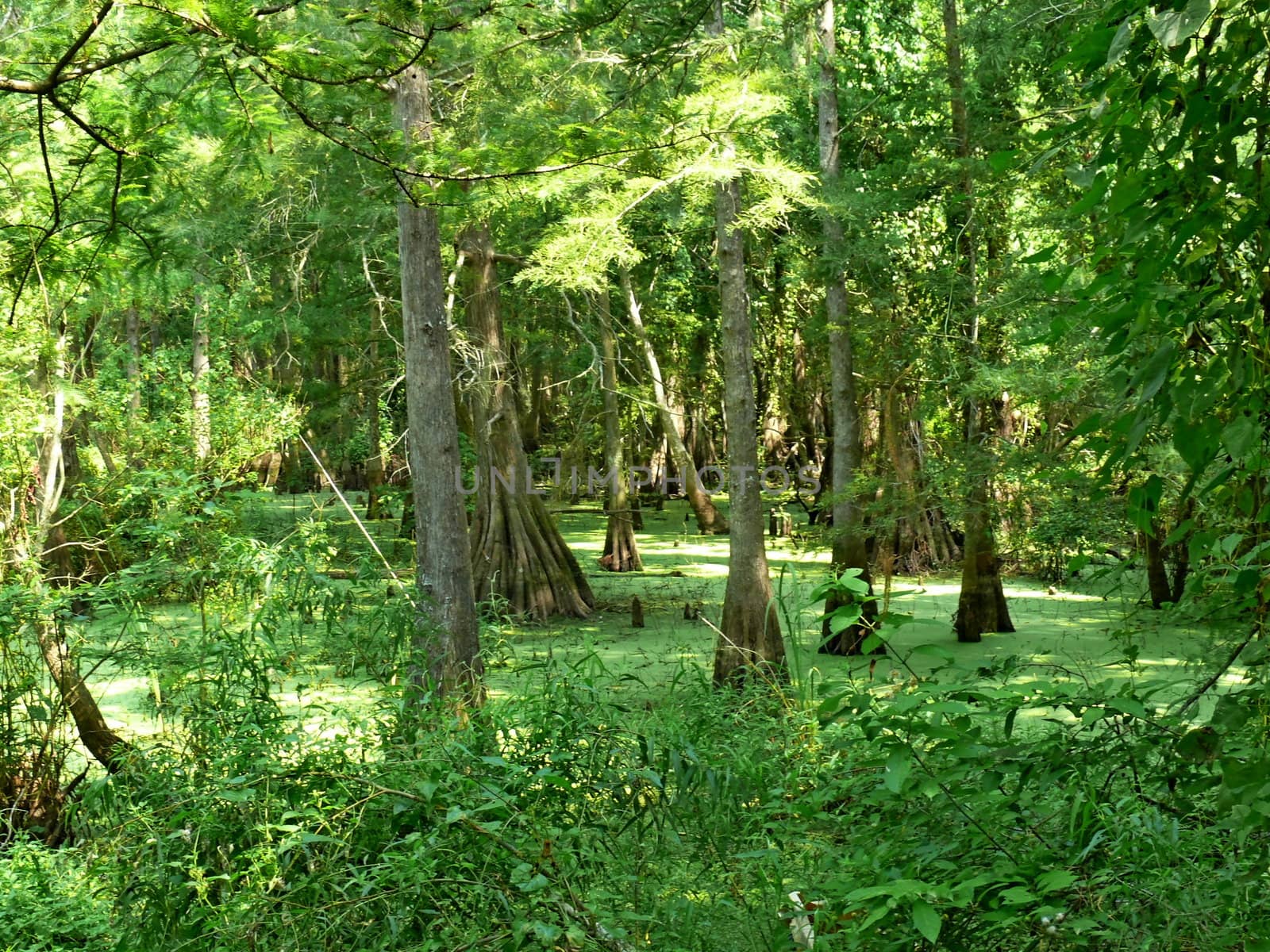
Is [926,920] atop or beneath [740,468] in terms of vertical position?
beneath

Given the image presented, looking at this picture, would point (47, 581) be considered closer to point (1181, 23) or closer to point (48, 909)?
point (48, 909)

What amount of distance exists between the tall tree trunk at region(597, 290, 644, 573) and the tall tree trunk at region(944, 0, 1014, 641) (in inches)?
181

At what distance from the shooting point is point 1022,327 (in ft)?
26.7

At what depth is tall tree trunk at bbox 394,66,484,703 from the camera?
728cm

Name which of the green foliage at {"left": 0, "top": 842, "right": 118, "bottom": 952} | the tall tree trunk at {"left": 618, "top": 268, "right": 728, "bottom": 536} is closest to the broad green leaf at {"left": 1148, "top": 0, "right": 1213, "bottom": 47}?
the green foliage at {"left": 0, "top": 842, "right": 118, "bottom": 952}

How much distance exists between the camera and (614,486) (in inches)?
599

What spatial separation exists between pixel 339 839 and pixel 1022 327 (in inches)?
250

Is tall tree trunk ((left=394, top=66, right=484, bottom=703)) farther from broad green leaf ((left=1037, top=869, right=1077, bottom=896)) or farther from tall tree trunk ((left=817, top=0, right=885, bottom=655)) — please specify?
broad green leaf ((left=1037, top=869, right=1077, bottom=896))

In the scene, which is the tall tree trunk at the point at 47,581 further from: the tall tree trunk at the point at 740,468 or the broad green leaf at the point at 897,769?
the tall tree trunk at the point at 740,468

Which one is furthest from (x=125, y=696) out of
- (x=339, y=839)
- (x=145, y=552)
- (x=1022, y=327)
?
(x=1022, y=327)

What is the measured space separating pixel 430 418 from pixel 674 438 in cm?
916

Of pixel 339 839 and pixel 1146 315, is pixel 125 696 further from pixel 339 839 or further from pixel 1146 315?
pixel 1146 315

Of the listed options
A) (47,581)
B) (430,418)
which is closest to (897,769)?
(47,581)

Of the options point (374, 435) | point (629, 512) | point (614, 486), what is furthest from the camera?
point (374, 435)
